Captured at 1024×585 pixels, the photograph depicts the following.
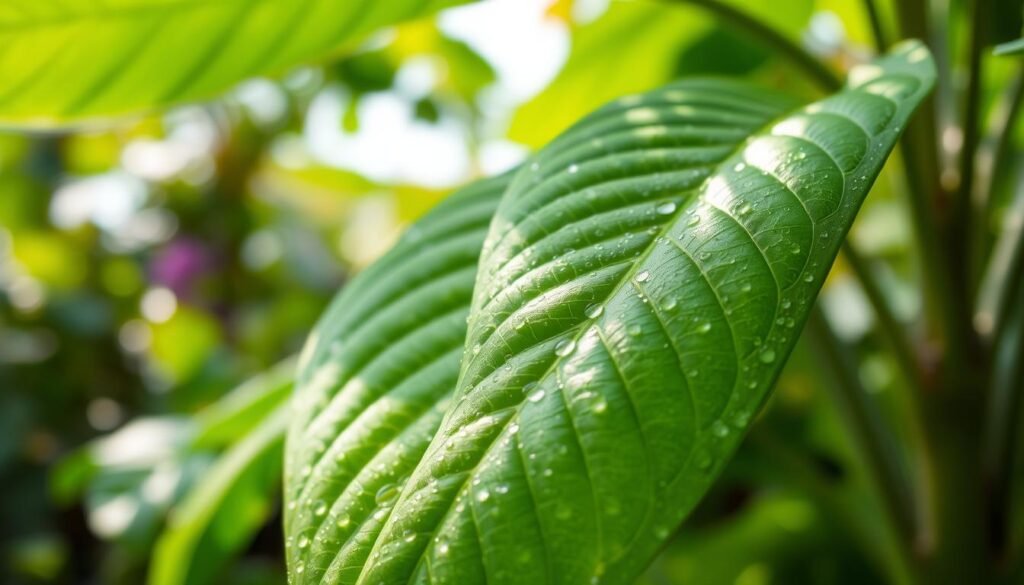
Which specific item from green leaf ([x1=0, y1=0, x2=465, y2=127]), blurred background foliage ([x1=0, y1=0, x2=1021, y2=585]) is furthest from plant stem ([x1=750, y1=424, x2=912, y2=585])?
green leaf ([x1=0, y1=0, x2=465, y2=127])

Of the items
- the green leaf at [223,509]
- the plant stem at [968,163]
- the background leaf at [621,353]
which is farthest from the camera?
the green leaf at [223,509]

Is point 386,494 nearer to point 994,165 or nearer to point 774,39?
point 774,39

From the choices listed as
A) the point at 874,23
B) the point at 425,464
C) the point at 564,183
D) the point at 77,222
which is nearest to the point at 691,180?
the point at 564,183

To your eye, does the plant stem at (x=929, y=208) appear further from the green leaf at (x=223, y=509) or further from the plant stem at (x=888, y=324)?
the green leaf at (x=223, y=509)

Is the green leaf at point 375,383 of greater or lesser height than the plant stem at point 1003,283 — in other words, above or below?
above

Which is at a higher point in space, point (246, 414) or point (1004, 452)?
point (246, 414)

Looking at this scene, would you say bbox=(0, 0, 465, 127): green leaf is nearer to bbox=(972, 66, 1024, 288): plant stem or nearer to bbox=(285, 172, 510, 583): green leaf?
bbox=(285, 172, 510, 583): green leaf

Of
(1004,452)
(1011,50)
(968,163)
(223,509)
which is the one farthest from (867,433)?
(223,509)

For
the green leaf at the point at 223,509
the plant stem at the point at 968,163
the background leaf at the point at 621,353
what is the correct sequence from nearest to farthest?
1. the background leaf at the point at 621,353
2. the plant stem at the point at 968,163
3. the green leaf at the point at 223,509

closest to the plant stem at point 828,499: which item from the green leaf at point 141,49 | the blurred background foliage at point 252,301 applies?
the blurred background foliage at point 252,301
